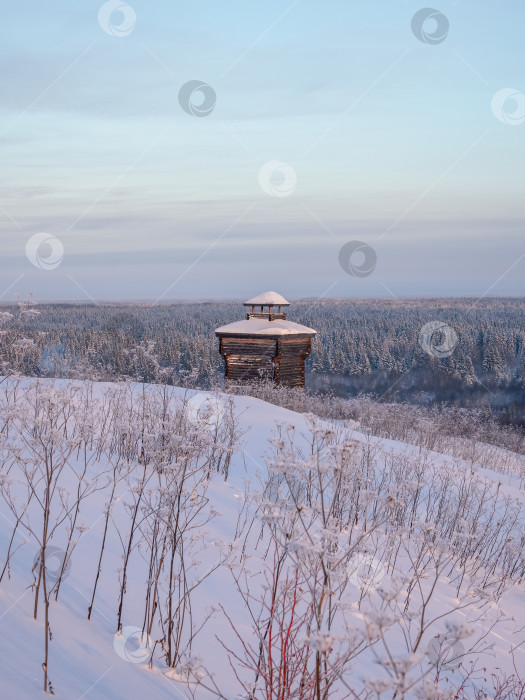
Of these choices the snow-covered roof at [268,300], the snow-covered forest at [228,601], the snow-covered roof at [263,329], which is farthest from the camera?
the snow-covered roof at [268,300]

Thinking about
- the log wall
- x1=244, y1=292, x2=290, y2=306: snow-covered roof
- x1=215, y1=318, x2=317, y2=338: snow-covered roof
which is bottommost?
the log wall

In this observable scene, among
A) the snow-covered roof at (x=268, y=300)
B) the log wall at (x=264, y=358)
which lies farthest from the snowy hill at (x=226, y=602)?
the snow-covered roof at (x=268, y=300)

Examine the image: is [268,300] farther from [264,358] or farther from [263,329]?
[264,358]

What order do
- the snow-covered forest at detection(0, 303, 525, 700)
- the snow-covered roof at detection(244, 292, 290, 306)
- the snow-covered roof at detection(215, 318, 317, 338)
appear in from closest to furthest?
1. the snow-covered forest at detection(0, 303, 525, 700)
2. the snow-covered roof at detection(215, 318, 317, 338)
3. the snow-covered roof at detection(244, 292, 290, 306)

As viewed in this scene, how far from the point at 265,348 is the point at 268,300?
2658 mm

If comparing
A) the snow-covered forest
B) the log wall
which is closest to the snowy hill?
the snow-covered forest

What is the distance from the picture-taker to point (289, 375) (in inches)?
886

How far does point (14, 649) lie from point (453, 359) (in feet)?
A: 228

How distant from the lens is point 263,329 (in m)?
21.5

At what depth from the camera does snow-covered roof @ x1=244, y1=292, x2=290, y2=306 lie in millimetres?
22891

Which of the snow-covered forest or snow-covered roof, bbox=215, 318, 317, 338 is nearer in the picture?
the snow-covered forest

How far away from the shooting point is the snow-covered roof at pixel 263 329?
2131 centimetres

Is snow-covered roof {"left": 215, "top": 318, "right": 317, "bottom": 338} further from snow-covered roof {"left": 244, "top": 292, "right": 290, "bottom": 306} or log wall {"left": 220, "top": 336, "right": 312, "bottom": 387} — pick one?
snow-covered roof {"left": 244, "top": 292, "right": 290, "bottom": 306}

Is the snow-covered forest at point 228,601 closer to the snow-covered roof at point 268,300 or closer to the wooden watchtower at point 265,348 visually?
the wooden watchtower at point 265,348
